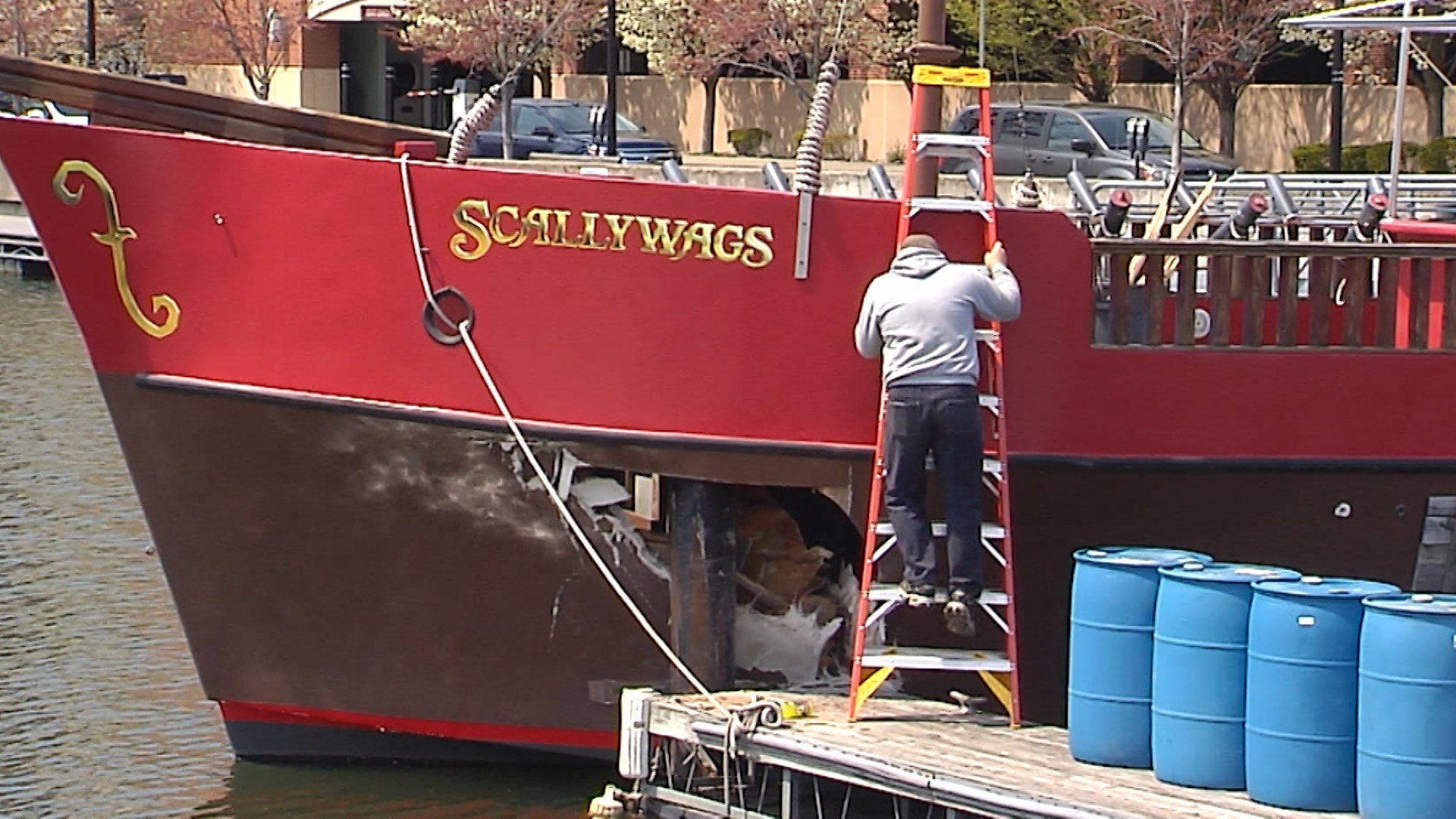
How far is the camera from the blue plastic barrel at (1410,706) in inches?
291

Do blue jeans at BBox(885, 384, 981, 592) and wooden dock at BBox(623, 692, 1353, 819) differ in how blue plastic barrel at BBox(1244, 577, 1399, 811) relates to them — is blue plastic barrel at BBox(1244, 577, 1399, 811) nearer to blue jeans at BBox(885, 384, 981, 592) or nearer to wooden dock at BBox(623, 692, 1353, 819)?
wooden dock at BBox(623, 692, 1353, 819)

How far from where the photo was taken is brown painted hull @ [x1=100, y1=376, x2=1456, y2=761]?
9516 mm

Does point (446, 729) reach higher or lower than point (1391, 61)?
lower

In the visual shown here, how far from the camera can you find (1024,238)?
30.6ft

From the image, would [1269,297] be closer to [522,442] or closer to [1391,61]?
[522,442]

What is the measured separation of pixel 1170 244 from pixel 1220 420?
73cm

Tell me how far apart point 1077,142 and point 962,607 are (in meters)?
21.2

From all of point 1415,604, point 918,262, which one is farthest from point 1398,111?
point 1415,604

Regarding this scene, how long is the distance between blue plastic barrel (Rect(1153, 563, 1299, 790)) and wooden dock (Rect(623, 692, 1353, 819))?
12 cm

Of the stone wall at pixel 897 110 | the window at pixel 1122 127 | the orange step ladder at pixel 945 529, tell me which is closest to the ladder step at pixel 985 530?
the orange step ladder at pixel 945 529

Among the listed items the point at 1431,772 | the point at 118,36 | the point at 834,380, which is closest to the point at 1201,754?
the point at 1431,772

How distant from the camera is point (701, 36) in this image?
4425 cm

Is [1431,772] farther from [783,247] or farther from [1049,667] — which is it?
[783,247]

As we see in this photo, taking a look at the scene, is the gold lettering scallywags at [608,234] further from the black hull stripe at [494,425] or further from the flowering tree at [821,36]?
the flowering tree at [821,36]
